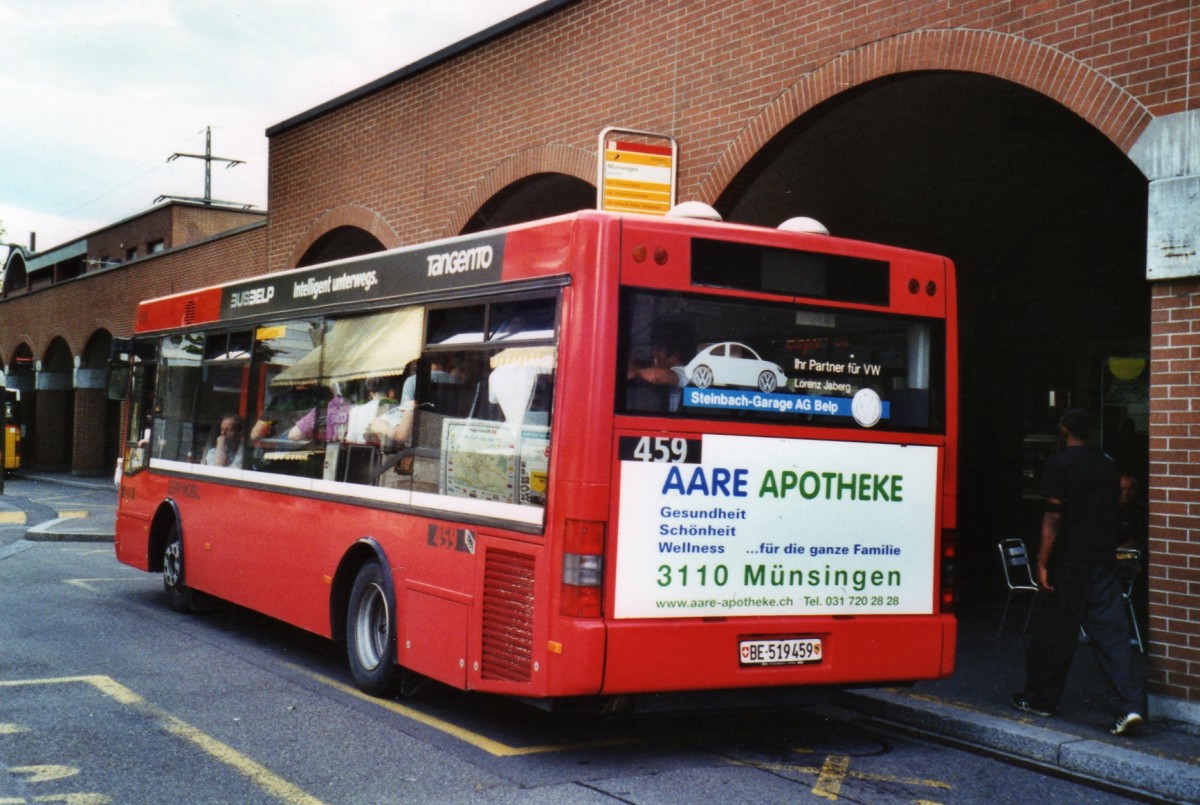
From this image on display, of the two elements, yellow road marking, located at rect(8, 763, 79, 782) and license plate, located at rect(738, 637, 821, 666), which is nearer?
yellow road marking, located at rect(8, 763, 79, 782)

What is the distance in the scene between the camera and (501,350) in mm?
6547

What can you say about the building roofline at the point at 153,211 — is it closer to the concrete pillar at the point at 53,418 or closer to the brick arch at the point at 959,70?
the concrete pillar at the point at 53,418

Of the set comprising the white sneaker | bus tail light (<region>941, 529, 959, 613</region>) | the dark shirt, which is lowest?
the white sneaker

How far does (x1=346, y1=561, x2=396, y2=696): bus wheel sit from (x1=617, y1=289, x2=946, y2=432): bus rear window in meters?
2.48

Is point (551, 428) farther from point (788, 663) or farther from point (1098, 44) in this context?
point (1098, 44)

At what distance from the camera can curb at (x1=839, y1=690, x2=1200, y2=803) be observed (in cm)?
612

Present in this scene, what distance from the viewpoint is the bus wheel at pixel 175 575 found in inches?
426

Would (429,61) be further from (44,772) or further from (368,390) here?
(44,772)

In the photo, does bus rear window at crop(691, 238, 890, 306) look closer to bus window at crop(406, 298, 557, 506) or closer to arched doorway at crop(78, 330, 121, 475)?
bus window at crop(406, 298, 557, 506)

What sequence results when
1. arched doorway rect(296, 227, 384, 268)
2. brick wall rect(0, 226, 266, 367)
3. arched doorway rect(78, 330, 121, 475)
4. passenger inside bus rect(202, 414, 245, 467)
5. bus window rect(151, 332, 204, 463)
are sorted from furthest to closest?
arched doorway rect(78, 330, 121, 475) < brick wall rect(0, 226, 266, 367) < arched doorway rect(296, 227, 384, 268) < bus window rect(151, 332, 204, 463) < passenger inside bus rect(202, 414, 245, 467)

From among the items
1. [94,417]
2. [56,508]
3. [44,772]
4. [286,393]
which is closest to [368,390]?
[286,393]

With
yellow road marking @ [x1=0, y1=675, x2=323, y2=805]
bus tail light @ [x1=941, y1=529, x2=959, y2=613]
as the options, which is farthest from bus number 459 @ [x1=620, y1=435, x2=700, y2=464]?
yellow road marking @ [x1=0, y1=675, x2=323, y2=805]

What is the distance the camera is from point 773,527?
6301 millimetres

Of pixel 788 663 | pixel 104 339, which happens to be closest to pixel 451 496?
pixel 788 663
